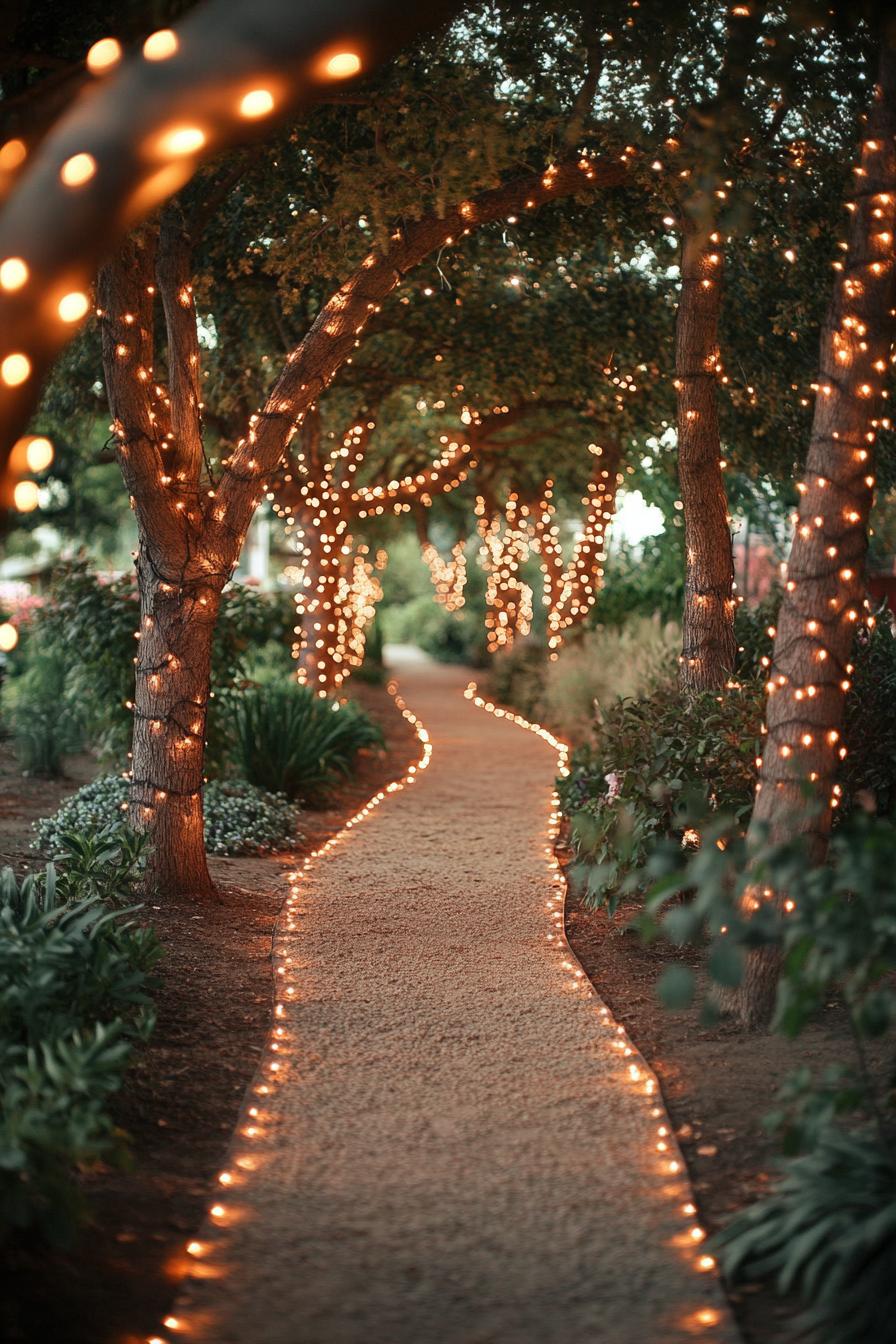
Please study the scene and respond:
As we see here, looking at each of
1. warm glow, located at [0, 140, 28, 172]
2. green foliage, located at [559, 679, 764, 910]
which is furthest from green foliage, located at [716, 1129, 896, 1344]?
warm glow, located at [0, 140, 28, 172]

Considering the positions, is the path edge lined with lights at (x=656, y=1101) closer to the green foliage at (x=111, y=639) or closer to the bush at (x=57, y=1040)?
the bush at (x=57, y=1040)

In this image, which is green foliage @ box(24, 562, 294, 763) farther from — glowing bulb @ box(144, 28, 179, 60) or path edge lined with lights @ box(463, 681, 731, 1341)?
glowing bulb @ box(144, 28, 179, 60)

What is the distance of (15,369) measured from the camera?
9.70ft

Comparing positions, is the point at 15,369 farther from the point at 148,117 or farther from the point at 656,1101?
the point at 656,1101

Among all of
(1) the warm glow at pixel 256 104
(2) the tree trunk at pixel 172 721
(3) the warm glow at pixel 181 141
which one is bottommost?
(2) the tree trunk at pixel 172 721

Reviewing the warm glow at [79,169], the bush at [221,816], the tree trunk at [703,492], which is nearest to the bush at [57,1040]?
the warm glow at [79,169]

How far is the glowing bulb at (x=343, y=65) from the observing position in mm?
2932

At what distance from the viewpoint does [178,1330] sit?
2.74 metres

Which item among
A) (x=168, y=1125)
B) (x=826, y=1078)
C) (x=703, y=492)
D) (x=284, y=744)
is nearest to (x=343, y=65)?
(x=826, y=1078)

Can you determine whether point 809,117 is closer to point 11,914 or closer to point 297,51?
point 297,51

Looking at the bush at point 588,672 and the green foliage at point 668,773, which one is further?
the bush at point 588,672

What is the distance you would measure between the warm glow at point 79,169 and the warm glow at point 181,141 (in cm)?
16

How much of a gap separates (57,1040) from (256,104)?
2345 mm

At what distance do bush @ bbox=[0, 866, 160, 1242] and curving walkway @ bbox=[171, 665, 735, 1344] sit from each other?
0.40 m
